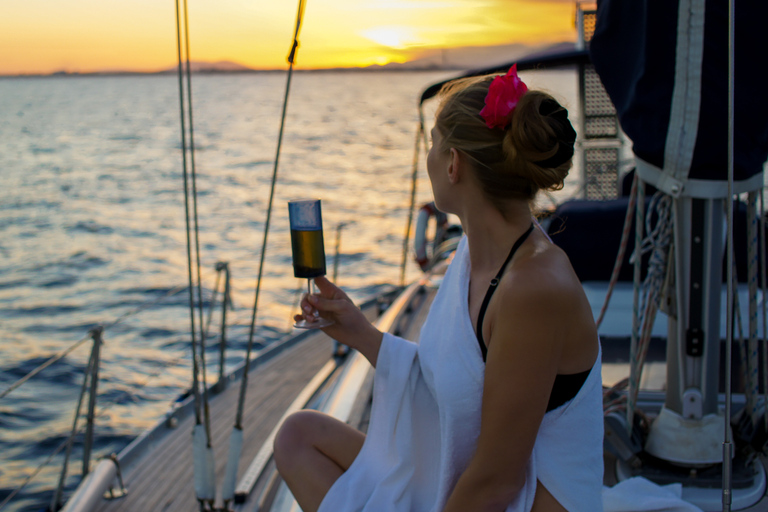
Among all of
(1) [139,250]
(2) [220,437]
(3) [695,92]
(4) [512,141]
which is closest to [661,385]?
(3) [695,92]

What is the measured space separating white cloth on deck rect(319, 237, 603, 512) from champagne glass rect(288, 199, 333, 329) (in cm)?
23

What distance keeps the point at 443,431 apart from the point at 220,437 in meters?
2.48

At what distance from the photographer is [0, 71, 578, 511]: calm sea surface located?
5.60m

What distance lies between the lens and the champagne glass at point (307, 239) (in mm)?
1386

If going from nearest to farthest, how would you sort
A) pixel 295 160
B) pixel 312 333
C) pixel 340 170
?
pixel 312 333
pixel 340 170
pixel 295 160

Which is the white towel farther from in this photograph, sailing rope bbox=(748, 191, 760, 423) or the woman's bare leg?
the woman's bare leg

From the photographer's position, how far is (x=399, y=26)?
2125 mm

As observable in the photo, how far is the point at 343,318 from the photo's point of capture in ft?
4.93

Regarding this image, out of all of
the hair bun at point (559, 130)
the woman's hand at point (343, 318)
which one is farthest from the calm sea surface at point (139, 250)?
the woman's hand at point (343, 318)

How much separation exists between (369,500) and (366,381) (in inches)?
45.8

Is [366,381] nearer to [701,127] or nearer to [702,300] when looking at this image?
[702,300]

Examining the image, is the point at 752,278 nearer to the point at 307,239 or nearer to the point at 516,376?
the point at 516,376

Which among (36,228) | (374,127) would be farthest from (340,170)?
(374,127)

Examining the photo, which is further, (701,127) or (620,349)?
(620,349)
